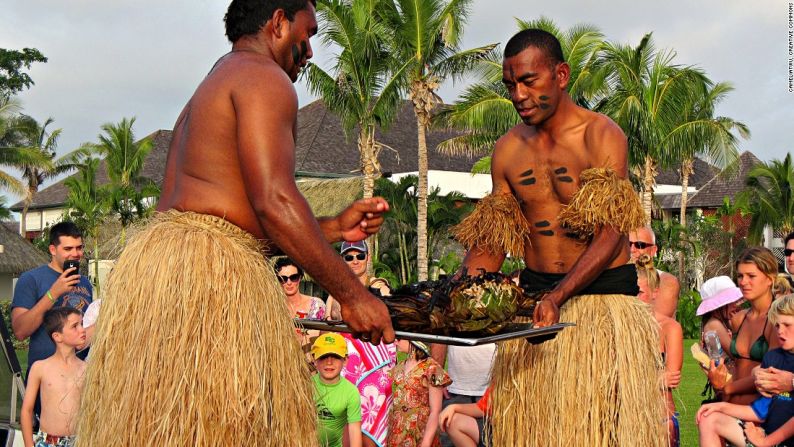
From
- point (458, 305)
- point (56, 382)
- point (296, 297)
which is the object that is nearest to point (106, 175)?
point (296, 297)

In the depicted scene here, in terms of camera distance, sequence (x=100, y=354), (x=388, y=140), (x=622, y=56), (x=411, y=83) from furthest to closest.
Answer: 1. (x=388, y=140)
2. (x=622, y=56)
3. (x=411, y=83)
4. (x=100, y=354)

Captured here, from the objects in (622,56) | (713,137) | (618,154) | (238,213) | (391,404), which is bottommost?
(391,404)

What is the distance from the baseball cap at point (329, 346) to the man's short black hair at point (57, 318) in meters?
1.85

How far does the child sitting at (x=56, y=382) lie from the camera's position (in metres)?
6.89

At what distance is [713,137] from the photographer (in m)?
32.3

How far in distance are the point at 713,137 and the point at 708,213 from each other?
21.9m

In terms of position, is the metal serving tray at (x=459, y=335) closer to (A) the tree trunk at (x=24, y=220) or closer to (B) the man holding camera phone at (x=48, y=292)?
(B) the man holding camera phone at (x=48, y=292)

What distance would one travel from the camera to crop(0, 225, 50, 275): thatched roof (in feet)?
133

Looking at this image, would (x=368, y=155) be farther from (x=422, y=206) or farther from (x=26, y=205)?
(x=26, y=205)

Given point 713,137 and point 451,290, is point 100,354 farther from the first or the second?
point 713,137

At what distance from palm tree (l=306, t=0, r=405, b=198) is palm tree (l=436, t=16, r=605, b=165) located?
2201 mm

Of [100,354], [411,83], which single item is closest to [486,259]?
[100,354]

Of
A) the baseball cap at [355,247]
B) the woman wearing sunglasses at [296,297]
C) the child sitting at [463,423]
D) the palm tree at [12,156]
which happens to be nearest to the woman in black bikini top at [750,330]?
the child sitting at [463,423]

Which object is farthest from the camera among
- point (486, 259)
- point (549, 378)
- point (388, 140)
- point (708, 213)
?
point (708, 213)
